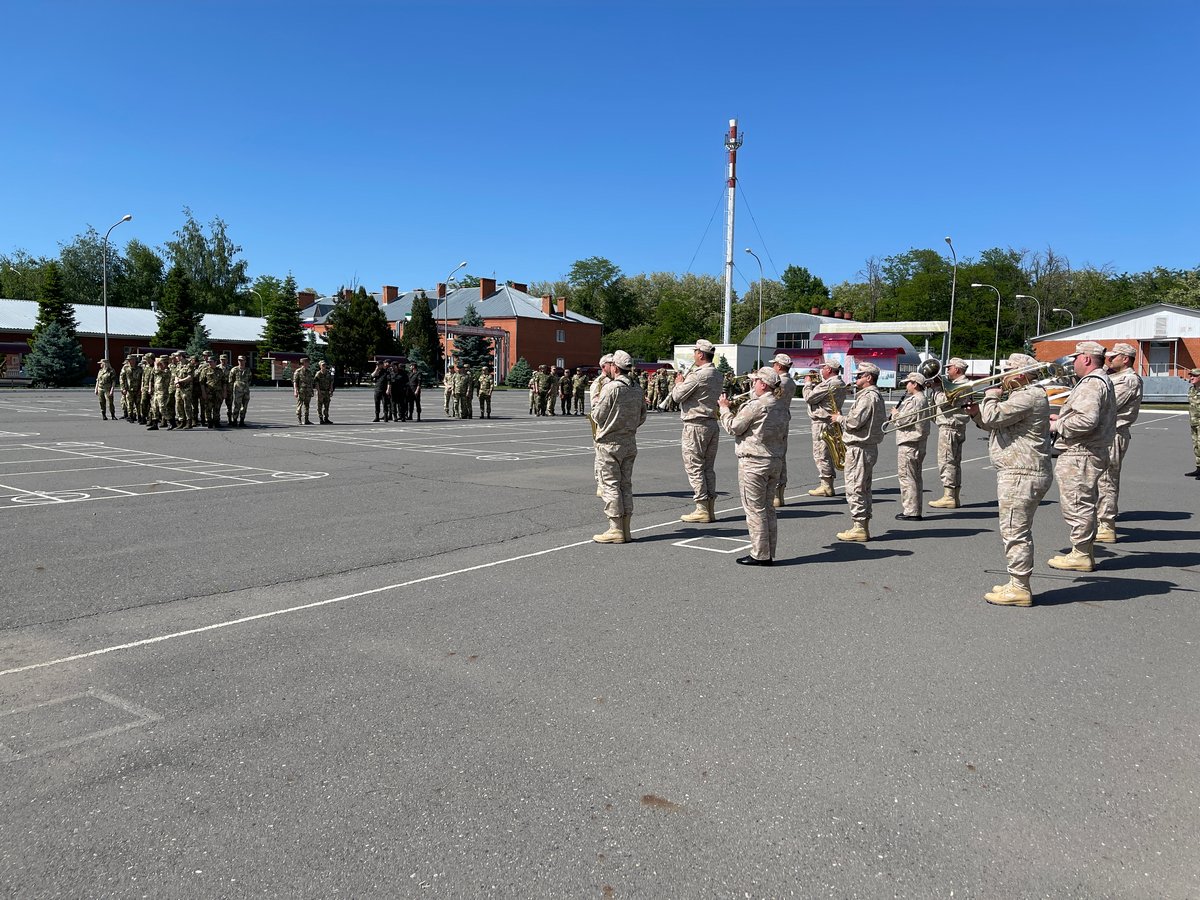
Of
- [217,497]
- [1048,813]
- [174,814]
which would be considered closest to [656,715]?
[1048,813]

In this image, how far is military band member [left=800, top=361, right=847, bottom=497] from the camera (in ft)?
40.0

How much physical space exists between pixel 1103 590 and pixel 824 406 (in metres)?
5.79

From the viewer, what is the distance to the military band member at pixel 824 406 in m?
12.2

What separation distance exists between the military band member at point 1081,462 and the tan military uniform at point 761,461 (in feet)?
8.34

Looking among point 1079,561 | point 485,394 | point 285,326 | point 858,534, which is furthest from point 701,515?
point 285,326

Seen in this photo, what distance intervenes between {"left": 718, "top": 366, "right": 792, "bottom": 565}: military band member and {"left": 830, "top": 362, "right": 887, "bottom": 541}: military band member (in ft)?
5.75

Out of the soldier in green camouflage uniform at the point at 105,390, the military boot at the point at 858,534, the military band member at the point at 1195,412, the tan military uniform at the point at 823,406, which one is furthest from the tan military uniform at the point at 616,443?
the soldier in green camouflage uniform at the point at 105,390

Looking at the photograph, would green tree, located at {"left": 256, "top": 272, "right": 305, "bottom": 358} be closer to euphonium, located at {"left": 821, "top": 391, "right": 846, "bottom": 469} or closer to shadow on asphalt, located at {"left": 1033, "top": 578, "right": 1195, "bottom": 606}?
euphonium, located at {"left": 821, "top": 391, "right": 846, "bottom": 469}

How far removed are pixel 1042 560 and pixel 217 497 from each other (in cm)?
1010

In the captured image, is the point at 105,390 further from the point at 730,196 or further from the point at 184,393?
the point at 730,196

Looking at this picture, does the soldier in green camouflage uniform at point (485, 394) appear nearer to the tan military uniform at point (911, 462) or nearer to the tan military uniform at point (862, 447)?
the tan military uniform at point (911, 462)

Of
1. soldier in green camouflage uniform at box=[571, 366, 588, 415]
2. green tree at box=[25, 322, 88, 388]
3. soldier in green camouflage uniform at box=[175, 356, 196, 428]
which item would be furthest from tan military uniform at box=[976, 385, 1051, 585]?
green tree at box=[25, 322, 88, 388]

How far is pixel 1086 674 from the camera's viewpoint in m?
5.37

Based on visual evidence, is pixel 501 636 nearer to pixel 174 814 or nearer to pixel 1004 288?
pixel 174 814
